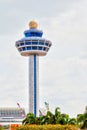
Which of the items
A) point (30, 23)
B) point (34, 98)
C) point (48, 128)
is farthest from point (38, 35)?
point (48, 128)

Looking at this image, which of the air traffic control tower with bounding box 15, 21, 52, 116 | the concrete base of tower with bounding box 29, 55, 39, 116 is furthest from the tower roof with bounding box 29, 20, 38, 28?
the concrete base of tower with bounding box 29, 55, 39, 116

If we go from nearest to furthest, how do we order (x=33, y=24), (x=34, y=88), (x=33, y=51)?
(x=34, y=88), (x=33, y=51), (x=33, y=24)

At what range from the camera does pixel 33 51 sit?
159 m

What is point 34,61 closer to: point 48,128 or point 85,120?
point 85,120

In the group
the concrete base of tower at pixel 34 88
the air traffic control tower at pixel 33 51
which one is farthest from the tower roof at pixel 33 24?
the concrete base of tower at pixel 34 88

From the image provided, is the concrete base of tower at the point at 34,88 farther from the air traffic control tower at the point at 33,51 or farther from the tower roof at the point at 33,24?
the tower roof at the point at 33,24

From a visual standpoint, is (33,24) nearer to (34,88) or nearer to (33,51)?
(33,51)

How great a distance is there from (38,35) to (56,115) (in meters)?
95.5

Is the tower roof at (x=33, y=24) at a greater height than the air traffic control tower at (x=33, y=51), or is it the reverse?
the tower roof at (x=33, y=24)

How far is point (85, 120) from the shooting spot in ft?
236

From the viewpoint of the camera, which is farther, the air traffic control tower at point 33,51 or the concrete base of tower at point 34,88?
the air traffic control tower at point 33,51

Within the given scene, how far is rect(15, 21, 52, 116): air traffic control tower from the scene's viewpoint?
153875mm

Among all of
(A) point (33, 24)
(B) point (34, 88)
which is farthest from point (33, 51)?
(B) point (34, 88)

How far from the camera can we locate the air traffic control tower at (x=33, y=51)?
154 metres
